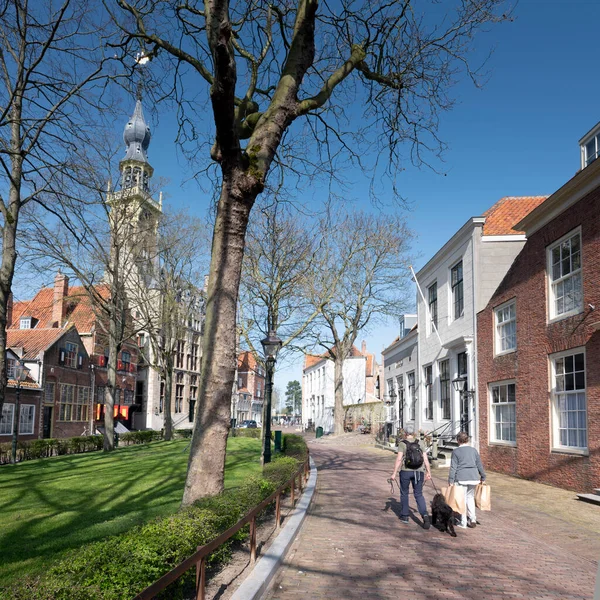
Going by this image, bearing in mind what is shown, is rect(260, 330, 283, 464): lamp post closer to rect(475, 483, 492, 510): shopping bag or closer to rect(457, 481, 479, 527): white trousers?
rect(457, 481, 479, 527): white trousers

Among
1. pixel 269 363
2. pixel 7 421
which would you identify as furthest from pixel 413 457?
pixel 7 421

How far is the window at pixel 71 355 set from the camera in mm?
42656

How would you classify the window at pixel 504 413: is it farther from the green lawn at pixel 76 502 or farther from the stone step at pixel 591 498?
the green lawn at pixel 76 502

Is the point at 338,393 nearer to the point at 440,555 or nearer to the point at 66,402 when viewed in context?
the point at 66,402

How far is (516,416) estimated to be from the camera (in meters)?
17.0

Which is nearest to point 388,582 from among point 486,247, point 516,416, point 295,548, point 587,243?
point 295,548

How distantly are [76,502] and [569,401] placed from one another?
38.4 feet

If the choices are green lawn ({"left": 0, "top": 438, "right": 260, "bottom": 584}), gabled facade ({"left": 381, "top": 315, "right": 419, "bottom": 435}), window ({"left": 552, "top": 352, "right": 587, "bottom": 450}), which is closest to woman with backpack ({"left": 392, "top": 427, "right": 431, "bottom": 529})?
green lawn ({"left": 0, "top": 438, "right": 260, "bottom": 584})

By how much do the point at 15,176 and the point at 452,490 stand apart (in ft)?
31.6

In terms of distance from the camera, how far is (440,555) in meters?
7.60

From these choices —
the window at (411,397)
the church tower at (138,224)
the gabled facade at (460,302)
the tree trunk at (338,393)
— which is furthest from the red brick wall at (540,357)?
the tree trunk at (338,393)

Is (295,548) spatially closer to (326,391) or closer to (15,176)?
(15,176)

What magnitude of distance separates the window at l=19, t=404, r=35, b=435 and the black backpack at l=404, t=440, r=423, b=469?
32583 millimetres

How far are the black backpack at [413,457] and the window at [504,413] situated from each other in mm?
8654
